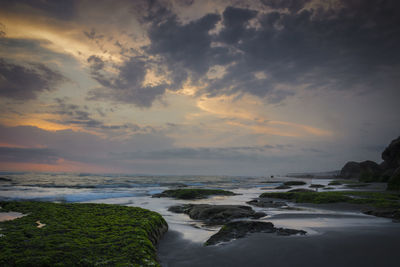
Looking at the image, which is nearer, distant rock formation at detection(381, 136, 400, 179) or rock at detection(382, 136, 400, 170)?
distant rock formation at detection(381, 136, 400, 179)

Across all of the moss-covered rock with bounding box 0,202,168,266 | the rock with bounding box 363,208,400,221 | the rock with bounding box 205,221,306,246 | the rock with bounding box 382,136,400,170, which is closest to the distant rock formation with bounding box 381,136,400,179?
the rock with bounding box 382,136,400,170

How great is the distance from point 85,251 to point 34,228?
2372 millimetres

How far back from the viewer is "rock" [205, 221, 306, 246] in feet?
21.2

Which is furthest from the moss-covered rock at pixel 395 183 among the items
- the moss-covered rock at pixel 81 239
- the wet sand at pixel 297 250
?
the moss-covered rock at pixel 81 239

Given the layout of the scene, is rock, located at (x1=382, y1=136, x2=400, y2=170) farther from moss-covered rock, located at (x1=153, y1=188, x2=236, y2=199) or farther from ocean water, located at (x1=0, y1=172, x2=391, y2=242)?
moss-covered rock, located at (x1=153, y1=188, x2=236, y2=199)

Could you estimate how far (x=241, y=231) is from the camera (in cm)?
701

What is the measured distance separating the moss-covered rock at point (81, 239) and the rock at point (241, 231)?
1.87 m

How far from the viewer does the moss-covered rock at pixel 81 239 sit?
402cm

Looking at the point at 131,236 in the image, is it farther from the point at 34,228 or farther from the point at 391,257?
the point at 391,257

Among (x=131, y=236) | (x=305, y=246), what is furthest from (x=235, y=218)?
(x=131, y=236)

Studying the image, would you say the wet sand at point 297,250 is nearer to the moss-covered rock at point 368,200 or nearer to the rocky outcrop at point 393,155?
the moss-covered rock at point 368,200

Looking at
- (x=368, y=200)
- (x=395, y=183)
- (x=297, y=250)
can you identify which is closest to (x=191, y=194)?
(x=368, y=200)

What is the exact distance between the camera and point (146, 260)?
4.40 meters

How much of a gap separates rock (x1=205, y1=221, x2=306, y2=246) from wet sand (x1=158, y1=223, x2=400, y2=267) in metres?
0.30
